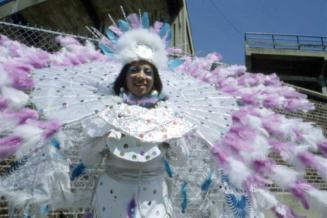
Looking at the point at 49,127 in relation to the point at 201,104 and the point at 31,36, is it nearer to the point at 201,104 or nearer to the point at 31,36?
the point at 201,104

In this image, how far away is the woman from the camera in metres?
1.87

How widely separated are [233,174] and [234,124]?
0.37 meters

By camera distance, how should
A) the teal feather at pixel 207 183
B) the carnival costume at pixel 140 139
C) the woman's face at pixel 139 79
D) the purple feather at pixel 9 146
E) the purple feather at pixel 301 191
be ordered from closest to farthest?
the purple feather at pixel 9 146 → the carnival costume at pixel 140 139 → the purple feather at pixel 301 191 → the woman's face at pixel 139 79 → the teal feather at pixel 207 183

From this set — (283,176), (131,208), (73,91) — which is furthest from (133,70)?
(283,176)

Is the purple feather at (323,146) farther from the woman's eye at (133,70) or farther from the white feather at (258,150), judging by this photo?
the woman's eye at (133,70)

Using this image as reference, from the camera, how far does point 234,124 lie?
2158 millimetres

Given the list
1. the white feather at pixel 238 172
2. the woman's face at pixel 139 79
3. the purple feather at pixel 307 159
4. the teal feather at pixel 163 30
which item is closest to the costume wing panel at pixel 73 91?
the woman's face at pixel 139 79

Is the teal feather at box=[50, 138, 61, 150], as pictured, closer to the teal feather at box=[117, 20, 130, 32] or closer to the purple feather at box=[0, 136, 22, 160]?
the purple feather at box=[0, 136, 22, 160]

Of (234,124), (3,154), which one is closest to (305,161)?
(234,124)

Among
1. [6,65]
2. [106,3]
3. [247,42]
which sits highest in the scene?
[106,3]

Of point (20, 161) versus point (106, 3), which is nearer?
point (20, 161)

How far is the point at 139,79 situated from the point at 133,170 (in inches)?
18.3

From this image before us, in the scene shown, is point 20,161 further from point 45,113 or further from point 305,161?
point 305,161

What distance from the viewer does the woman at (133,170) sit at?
187 cm
